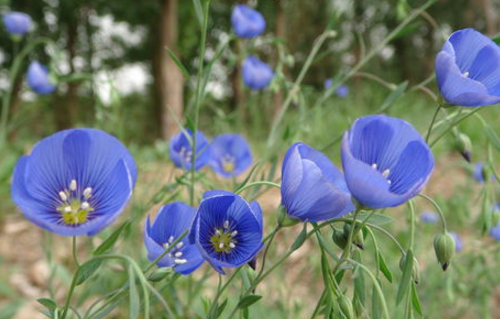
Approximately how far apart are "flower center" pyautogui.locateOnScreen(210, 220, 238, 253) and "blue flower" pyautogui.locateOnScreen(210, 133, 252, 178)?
105 cm

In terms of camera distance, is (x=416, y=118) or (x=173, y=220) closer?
(x=173, y=220)

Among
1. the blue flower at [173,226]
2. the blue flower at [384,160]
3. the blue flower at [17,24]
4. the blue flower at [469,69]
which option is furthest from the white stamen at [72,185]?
the blue flower at [17,24]

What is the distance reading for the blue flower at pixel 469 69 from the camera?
74 cm

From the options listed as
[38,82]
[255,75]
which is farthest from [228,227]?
[38,82]

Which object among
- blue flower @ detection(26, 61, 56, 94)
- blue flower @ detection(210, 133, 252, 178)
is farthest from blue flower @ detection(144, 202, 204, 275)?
blue flower @ detection(26, 61, 56, 94)

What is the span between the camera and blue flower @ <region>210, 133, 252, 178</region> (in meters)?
1.94

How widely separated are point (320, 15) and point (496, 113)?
Answer: 279 inches

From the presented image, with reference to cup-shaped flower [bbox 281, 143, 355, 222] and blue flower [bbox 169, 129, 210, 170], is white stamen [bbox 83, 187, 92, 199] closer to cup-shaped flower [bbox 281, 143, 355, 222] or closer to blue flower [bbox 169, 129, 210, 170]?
cup-shaped flower [bbox 281, 143, 355, 222]

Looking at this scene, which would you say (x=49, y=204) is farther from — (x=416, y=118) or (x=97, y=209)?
(x=416, y=118)

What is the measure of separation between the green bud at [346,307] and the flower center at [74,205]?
15.6 inches

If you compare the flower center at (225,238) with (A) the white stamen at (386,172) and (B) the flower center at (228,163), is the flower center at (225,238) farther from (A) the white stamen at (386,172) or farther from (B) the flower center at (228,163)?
(B) the flower center at (228,163)

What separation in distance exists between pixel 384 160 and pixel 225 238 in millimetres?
283

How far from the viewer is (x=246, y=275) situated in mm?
836

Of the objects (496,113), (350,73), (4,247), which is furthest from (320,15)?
(350,73)
